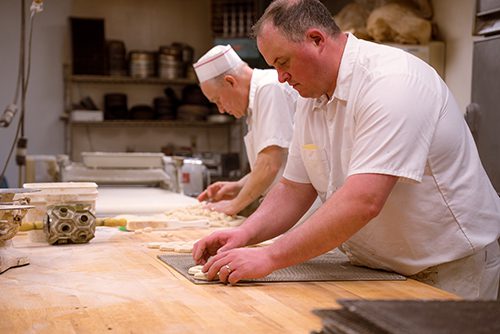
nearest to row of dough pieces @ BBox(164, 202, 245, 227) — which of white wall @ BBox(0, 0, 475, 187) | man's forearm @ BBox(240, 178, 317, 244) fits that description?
man's forearm @ BBox(240, 178, 317, 244)

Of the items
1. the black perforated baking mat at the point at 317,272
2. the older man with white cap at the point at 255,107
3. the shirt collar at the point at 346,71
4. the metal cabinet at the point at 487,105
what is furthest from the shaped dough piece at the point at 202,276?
the metal cabinet at the point at 487,105

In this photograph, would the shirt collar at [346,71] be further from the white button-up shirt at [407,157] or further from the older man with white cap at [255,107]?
the older man with white cap at [255,107]

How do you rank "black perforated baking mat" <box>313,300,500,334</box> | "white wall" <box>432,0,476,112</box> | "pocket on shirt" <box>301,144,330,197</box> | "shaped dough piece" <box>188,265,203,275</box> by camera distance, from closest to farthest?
"black perforated baking mat" <box>313,300,500,334</box>, "shaped dough piece" <box>188,265,203,275</box>, "pocket on shirt" <box>301,144,330,197</box>, "white wall" <box>432,0,476,112</box>

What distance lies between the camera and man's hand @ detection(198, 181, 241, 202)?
3.63 meters

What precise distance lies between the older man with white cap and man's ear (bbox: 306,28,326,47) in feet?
3.97

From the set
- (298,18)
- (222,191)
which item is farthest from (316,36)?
(222,191)

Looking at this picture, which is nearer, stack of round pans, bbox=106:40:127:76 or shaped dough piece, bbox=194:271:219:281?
shaped dough piece, bbox=194:271:219:281

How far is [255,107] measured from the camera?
3297 mm

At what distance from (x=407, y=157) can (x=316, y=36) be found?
0.46 meters

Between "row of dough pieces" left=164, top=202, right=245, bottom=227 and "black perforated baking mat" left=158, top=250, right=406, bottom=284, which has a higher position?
"black perforated baking mat" left=158, top=250, right=406, bottom=284

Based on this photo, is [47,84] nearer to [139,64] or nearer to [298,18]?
[139,64]

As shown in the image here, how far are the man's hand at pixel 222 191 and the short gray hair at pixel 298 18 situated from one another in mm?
1744

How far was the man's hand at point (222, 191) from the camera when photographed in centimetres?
363

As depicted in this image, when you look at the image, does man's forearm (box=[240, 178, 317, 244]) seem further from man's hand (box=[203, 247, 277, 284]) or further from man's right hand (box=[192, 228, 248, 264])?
man's hand (box=[203, 247, 277, 284])
